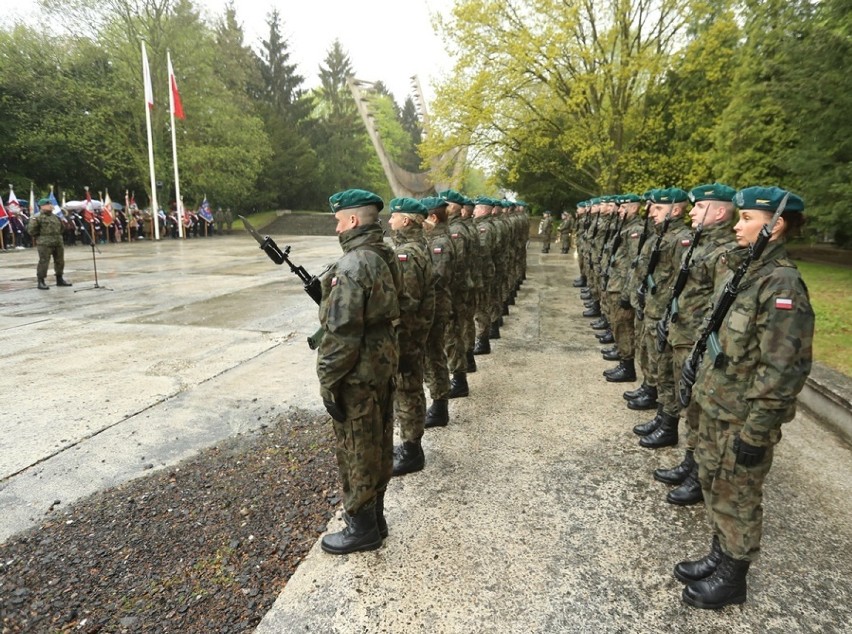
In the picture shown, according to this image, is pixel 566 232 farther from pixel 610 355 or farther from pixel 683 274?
pixel 683 274

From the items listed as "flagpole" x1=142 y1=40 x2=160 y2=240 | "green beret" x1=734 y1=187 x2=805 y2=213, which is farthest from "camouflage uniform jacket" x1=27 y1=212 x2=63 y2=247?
"flagpole" x1=142 y1=40 x2=160 y2=240

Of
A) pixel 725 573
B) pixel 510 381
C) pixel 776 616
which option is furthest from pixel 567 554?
pixel 510 381

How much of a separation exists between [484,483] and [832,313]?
6845 millimetres

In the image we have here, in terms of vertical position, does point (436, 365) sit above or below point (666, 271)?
below

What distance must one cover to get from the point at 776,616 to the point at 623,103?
2042cm

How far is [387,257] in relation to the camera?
278 cm

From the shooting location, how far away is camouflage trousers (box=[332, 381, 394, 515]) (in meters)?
2.66

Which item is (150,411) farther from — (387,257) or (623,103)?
(623,103)

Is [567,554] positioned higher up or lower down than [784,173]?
lower down

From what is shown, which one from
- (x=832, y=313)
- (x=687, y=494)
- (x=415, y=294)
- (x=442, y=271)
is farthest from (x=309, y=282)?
(x=832, y=313)

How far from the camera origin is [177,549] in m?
2.79

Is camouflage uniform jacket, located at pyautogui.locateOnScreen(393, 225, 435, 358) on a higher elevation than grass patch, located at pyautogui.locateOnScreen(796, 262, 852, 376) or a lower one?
higher

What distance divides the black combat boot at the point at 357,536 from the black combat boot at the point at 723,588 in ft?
5.10

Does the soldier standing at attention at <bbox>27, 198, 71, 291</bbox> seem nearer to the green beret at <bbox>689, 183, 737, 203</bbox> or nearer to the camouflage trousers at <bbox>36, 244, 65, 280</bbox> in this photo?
the camouflage trousers at <bbox>36, 244, 65, 280</bbox>
